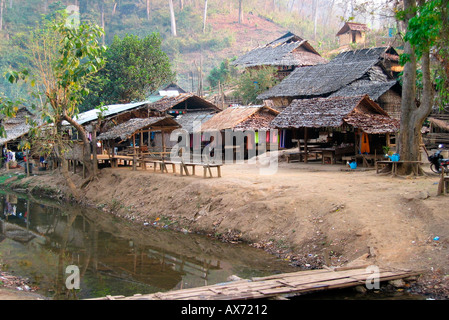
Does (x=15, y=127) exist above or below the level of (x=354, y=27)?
below

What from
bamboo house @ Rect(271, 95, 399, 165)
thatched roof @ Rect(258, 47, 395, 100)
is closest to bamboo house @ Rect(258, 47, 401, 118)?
thatched roof @ Rect(258, 47, 395, 100)

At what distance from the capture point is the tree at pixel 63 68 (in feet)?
46.7

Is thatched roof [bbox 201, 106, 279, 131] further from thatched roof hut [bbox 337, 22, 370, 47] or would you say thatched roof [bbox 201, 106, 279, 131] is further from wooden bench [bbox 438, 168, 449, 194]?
thatched roof hut [bbox 337, 22, 370, 47]

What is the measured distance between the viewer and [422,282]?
730cm

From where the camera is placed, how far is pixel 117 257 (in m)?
11.0

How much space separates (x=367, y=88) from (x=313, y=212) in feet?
45.8

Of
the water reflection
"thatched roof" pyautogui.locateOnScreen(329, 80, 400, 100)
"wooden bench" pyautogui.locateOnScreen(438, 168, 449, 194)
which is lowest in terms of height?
the water reflection

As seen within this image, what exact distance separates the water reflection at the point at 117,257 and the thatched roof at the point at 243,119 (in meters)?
7.76

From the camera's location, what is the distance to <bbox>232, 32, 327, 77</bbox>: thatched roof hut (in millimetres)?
31031

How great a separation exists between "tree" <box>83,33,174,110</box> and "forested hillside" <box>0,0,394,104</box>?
18990mm

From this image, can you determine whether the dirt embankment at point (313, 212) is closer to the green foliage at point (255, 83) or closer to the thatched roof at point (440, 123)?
the thatched roof at point (440, 123)

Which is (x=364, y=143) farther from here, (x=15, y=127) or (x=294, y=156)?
(x=15, y=127)

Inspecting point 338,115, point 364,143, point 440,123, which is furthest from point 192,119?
point 440,123

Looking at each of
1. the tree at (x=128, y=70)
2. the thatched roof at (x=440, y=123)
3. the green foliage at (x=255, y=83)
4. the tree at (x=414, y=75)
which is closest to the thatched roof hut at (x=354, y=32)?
the green foliage at (x=255, y=83)
